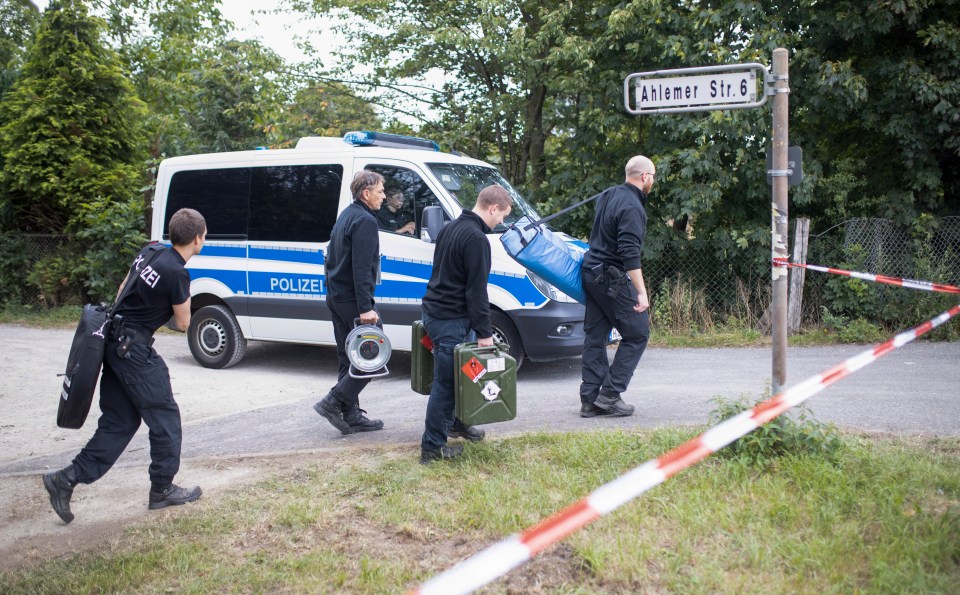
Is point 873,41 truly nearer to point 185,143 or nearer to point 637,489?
point 637,489

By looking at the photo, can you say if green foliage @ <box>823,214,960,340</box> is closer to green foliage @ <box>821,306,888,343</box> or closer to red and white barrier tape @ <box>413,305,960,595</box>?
green foliage @ <box>821,306,888,343</box>

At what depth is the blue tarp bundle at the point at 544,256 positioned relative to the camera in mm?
6336

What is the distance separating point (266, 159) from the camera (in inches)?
340

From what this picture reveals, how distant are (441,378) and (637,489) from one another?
2.42m

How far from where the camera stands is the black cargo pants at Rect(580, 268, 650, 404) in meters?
5.98

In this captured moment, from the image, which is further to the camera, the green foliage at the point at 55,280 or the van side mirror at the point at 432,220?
the green foliage at the point at 55,280

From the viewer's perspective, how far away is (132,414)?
4.66m

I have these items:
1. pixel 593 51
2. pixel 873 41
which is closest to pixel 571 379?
pixel 593 51

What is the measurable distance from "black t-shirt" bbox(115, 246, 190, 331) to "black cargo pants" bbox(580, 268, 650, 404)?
2.97 metres

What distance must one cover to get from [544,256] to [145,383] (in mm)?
3103

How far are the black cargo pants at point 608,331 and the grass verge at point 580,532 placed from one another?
121cm

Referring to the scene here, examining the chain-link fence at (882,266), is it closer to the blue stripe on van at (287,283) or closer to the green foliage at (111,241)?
the blue stripe on van at (287,283)

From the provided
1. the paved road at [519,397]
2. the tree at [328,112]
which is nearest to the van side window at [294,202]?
the paved road at [519,397]

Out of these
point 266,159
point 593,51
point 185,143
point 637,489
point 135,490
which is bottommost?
point 135,490
